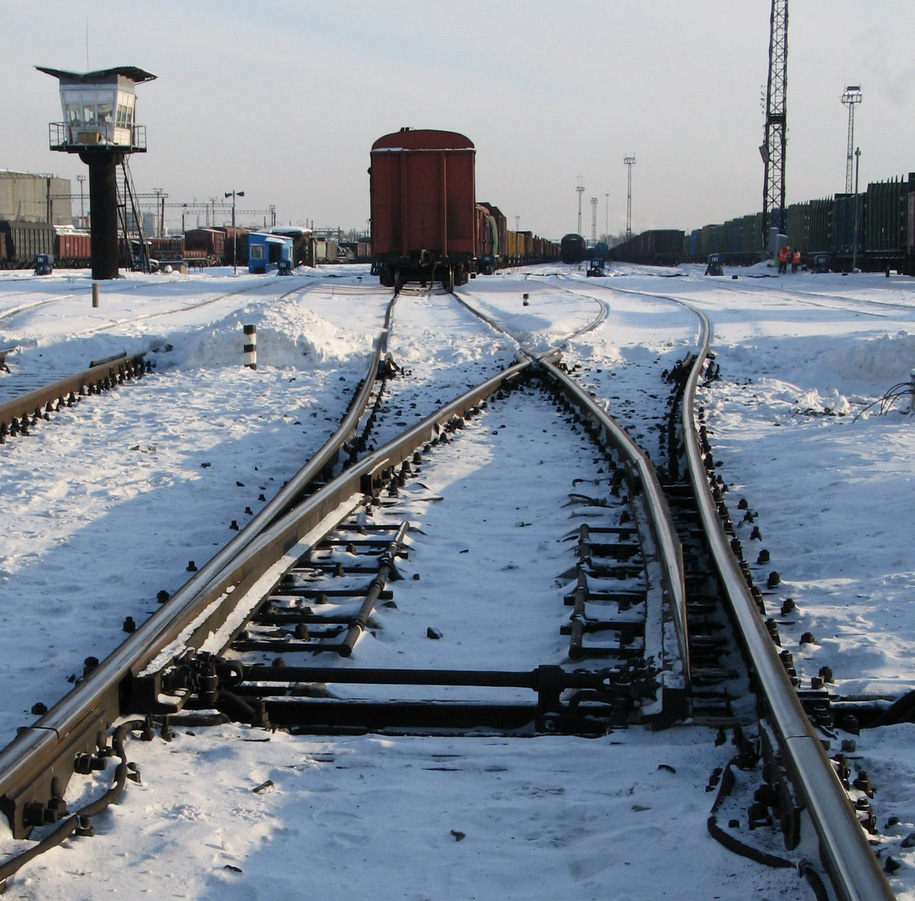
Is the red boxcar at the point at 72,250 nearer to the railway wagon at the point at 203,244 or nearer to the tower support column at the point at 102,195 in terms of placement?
the railway wagon at the point at 203,244

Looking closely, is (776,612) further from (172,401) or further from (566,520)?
(172,401)

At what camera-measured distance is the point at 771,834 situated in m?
3.03

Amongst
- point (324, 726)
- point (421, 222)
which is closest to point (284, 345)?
point (324, 726)

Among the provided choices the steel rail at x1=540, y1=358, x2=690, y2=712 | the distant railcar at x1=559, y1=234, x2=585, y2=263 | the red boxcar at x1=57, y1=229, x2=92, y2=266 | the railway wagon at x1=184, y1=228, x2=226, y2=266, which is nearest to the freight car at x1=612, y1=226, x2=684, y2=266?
the distant railcar at x1=559, y1=234, x2=585, y2=263

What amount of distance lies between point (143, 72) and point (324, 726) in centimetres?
4521

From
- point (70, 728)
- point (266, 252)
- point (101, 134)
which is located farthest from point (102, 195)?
point (70, 728)

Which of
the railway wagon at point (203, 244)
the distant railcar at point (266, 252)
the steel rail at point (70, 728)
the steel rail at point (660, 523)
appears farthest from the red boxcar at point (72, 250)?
the steel rail at point (70, 728)

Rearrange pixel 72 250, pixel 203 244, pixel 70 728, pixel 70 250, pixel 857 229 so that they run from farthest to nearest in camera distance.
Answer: pixel 203 244 < pixel 72 250 < pixel 70 250 < pixel 857 229 < pixel 70 728

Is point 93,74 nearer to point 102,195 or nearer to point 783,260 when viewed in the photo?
point 102,195

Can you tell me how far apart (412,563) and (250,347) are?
921cm

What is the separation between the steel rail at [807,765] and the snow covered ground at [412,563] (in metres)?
0.13

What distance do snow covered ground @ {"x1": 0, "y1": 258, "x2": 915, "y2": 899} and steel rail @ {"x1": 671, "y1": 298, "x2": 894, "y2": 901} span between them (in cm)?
13

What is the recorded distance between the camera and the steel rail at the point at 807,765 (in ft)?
8.27

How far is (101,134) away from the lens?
138 ft
